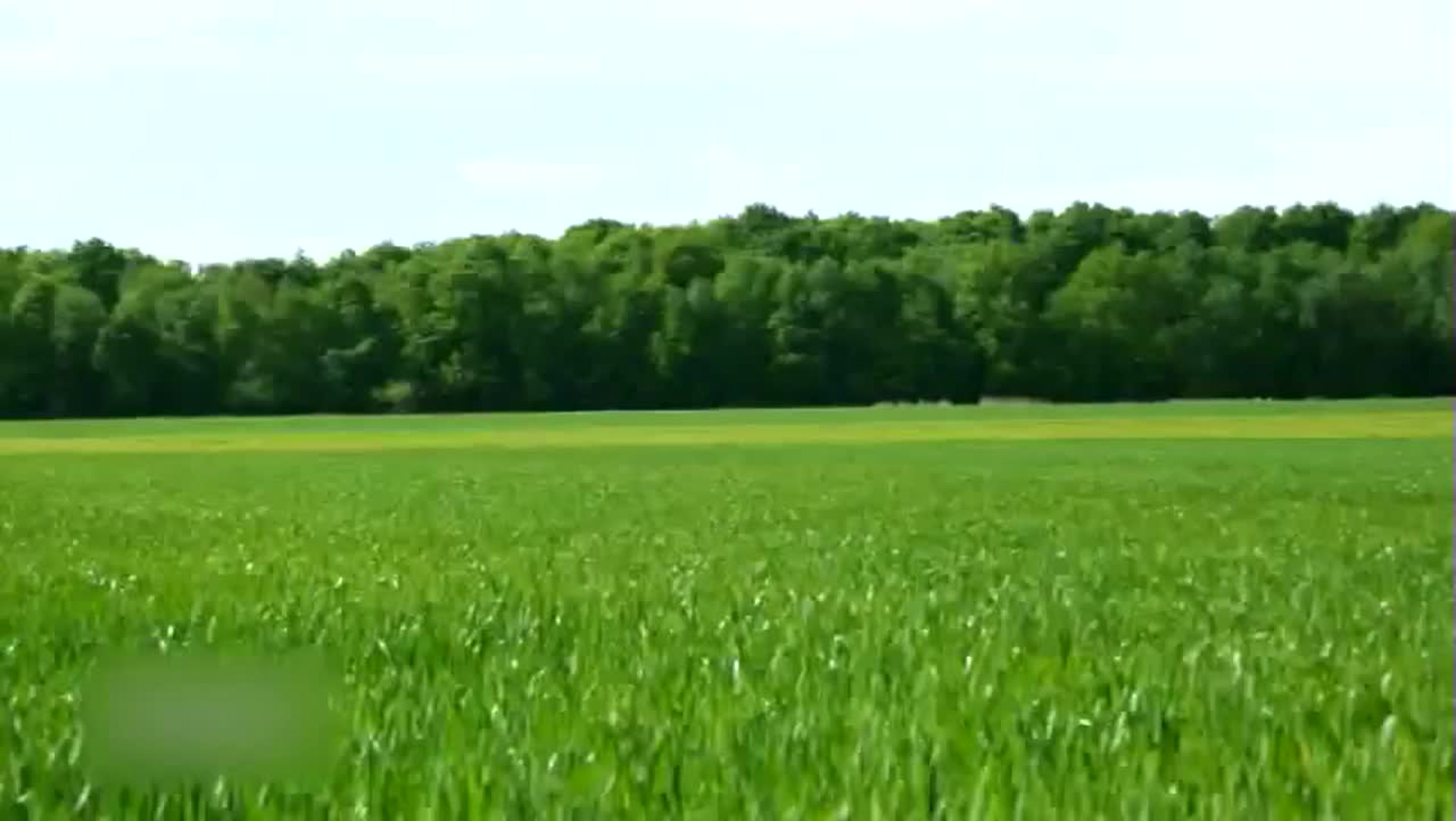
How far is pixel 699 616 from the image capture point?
11.9m

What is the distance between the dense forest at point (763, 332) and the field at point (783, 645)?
359 ft

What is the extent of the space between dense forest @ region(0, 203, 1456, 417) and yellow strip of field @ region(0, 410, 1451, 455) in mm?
40219

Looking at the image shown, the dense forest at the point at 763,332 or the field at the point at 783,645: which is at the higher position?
the dense forest at the point at 763,332

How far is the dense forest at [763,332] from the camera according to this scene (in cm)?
13762

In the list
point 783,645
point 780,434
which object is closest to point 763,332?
point 780,434

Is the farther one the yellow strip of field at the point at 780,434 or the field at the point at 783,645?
the yellow strip of field at the point at 780,434

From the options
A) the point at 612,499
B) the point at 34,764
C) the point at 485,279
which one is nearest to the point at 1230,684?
the point at 34,764

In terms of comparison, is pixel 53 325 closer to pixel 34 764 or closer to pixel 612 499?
pixel 612 499

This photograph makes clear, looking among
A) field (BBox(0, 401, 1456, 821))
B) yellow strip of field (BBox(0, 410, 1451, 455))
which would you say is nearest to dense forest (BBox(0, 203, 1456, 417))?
yellow strip of field (BBox(0, 410, 1451, 455))

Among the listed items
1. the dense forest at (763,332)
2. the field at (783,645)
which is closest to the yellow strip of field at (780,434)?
the field at (783,645)

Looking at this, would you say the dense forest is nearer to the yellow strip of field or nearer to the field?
the yellow strip of field

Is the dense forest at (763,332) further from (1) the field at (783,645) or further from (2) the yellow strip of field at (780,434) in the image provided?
(1) the field at (783,645)

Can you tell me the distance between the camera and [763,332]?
14975cm

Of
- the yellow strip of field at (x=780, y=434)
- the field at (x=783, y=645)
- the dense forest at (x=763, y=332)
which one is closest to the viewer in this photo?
the field at (x=783, y=645)
